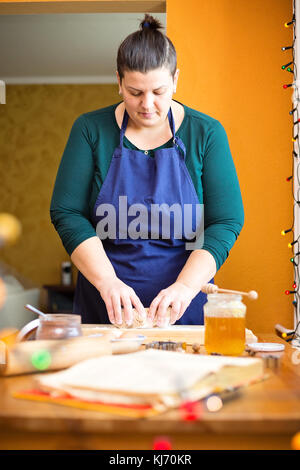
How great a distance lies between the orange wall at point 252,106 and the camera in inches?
114

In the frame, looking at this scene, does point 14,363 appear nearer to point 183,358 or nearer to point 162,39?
point 183,358

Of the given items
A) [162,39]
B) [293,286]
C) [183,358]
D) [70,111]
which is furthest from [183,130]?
[70,111]

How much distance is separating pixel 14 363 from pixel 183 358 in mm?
253

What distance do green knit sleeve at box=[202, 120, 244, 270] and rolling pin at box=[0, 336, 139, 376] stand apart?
55 cm

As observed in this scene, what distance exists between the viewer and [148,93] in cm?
129

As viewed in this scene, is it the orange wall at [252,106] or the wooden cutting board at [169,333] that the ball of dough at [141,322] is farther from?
the orange wall at [252,106]

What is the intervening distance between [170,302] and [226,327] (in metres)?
0.24

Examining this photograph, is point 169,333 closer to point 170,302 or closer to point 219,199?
point 170,302

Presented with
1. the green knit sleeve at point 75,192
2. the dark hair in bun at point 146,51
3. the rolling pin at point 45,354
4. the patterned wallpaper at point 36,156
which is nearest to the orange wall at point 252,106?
the green knit sleeve at point 75,192

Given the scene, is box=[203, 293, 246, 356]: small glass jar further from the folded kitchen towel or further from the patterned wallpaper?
the patterned wallpaper

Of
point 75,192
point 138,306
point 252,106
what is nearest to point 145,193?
point 75,192

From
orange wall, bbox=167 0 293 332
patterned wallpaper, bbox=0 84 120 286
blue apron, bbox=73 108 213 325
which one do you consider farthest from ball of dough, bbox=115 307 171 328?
patterned wallpaper, bbox=0 84 120 286

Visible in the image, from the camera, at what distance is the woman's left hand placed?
118cm
